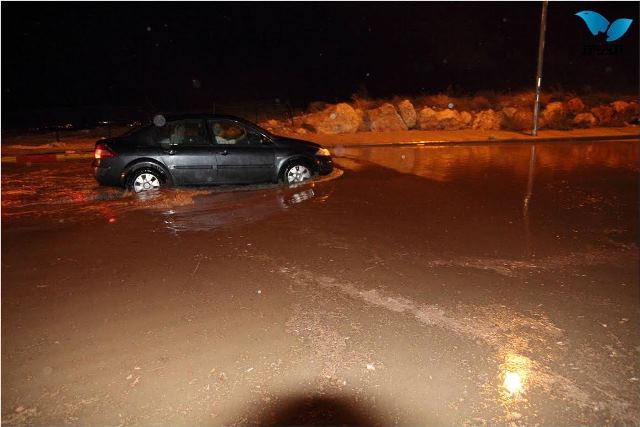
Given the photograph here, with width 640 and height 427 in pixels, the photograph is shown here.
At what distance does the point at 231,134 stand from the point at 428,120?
566 inches

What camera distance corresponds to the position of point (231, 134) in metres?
9.29

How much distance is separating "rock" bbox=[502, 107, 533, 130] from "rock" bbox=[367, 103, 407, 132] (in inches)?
193

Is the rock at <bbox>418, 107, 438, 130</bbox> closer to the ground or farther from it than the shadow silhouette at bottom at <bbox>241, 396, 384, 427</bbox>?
farther from it

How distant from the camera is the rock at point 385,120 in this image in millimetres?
20906

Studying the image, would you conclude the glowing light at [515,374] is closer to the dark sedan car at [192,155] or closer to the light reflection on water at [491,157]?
the dark sedan car at [192,155]

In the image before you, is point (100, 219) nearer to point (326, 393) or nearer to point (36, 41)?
point (326, 393)

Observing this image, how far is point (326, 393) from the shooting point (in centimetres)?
327

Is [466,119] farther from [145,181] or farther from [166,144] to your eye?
[145,181]

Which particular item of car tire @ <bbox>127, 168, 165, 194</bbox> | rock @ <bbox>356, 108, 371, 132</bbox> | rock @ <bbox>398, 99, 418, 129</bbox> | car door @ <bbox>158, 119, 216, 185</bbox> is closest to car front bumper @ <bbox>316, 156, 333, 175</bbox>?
car door @ <bbox>158, 119, 216, 185</bbox>

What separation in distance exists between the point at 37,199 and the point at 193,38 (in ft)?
150

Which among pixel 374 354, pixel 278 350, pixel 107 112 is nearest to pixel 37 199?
pixel 278 350

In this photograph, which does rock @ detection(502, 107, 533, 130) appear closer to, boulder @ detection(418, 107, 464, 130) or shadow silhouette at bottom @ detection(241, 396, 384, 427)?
boulder @ detection(418, 107, 464, 130)

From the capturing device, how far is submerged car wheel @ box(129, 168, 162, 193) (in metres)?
8.85

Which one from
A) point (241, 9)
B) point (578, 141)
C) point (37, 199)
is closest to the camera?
point (37, 199)
